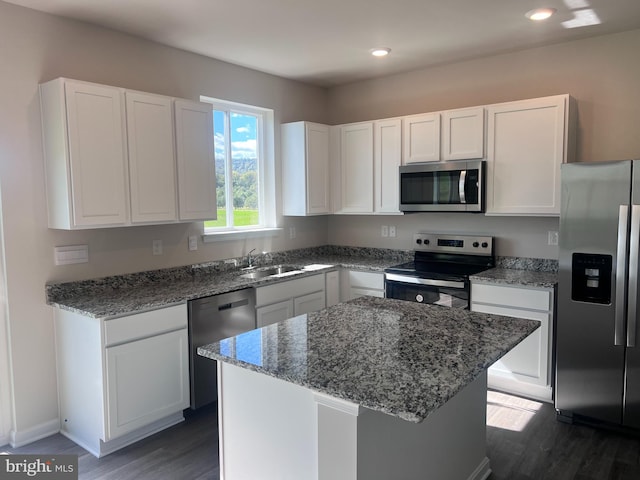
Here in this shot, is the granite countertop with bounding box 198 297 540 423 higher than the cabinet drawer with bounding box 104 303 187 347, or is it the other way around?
the granite countertop with bounding box 198 297 540 423

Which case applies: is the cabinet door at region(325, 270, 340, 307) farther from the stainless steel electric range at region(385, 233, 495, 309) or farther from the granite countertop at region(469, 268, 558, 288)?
the granite countertop at region(469, 268, 558, 288)

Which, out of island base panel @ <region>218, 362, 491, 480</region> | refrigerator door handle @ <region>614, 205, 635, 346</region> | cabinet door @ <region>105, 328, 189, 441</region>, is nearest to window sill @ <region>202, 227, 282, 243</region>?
cabinet door @ <region>105, 328, 189, 441</region>

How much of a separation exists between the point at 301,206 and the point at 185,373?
78.7 inches

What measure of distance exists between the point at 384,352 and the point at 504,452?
4.87 ft

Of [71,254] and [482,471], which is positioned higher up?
[71,254]

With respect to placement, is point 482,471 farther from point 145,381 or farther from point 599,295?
point 145,381

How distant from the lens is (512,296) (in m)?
3.47

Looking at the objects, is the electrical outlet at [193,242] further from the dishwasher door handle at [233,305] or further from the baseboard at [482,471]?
the baseboard at [482,471]

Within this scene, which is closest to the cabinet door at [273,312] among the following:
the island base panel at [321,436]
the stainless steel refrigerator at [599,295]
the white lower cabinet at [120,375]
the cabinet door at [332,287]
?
the cabinet door at [332,287]

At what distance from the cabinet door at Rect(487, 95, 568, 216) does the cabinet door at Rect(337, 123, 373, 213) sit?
3.73ft

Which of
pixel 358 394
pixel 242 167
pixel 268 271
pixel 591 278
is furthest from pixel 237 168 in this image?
pixel 358 394

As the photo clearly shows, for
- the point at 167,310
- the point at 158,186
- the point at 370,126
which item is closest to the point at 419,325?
the point at 167,310

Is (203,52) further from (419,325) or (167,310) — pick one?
(419,325)

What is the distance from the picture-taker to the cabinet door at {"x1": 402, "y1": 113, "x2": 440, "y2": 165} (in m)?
4.00
